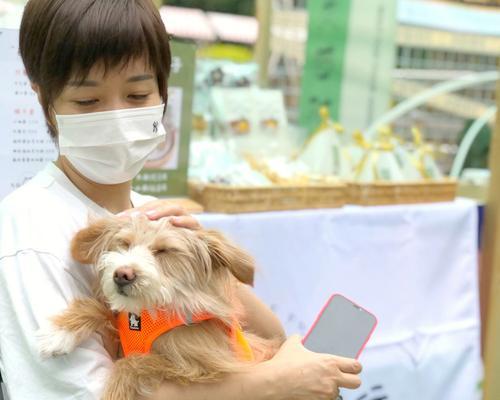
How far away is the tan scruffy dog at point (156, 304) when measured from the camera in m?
1.09

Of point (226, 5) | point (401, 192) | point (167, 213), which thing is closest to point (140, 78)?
point (167, 213)

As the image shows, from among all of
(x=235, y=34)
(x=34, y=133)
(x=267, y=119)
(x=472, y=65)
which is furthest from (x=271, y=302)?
(x=472, y=65)

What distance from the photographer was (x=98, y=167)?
1293 millimetres

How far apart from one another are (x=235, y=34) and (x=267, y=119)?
0.62 m

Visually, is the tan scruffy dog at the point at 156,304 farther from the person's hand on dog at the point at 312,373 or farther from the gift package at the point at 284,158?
the gift package at the point at 284,158

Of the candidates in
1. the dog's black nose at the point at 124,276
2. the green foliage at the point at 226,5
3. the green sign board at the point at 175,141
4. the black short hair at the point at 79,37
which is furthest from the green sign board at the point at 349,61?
the dog's black nose at the point at 124,276

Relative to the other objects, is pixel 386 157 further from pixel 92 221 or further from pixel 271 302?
pixel 92 221

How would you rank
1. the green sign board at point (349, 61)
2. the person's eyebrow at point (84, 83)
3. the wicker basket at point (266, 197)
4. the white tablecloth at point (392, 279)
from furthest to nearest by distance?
the green sign board at point (349, 61) → the white tablecloth at point (392, 279) → the wicker basket at point (266, 197) → the person's eyebrow at point (84, 83)

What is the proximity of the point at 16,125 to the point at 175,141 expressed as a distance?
78 centimetres

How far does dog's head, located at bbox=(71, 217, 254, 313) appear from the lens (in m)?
1.09

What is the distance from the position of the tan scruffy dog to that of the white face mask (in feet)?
0.50

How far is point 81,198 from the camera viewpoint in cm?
127

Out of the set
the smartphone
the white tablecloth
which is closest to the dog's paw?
the smartphone

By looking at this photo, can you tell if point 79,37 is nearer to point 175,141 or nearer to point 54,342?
point 54,342
